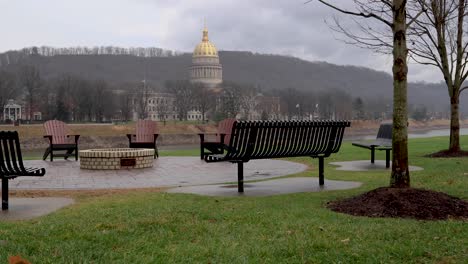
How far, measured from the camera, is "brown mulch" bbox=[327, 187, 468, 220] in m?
5.86

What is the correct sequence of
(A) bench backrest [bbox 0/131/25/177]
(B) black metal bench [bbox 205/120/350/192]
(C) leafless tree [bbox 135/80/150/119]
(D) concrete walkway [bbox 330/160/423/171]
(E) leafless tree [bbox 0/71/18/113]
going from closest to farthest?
(A) bench backrest [bbox 0/131/25/177] < (B) black metal bench [bbox 205/120/350/192] < (D) concrete walkway [bbox 330/160/423/171] < (E) leafless tree [bbox 0/71/18/113] < (C) leafless tree [bbox 135/80/150/119]

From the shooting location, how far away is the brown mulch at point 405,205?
5.86 metres

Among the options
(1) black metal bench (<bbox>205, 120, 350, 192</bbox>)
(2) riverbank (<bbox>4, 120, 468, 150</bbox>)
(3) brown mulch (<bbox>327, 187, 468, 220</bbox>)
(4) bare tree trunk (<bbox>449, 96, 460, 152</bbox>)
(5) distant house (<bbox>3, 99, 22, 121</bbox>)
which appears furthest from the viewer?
(5) distant house (<bbox>3, 99, 22, 121</bbox>)

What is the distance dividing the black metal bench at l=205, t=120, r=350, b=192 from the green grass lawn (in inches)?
54.6

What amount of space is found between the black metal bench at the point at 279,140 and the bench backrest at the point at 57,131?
Result: 25.4ft

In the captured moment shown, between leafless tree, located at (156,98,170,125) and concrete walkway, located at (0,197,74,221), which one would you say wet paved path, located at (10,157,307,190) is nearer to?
concrete walkway, located at (0,197,74,221)

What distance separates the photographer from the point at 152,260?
408cm

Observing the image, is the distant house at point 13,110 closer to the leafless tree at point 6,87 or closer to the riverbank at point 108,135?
the leafless tree at point 6,87

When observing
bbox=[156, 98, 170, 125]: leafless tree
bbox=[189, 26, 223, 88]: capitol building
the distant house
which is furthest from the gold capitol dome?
the distant house

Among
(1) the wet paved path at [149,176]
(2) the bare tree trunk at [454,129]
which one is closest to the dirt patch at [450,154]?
(2) the bare tree trunk at [454,129]

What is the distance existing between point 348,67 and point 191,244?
16891 centimetres

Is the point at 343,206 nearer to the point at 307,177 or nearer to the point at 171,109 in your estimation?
the point at 307,177

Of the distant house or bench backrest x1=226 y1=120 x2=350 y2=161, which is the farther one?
the distant house

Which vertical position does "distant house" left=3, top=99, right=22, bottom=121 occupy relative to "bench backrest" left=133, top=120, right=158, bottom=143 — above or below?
above
